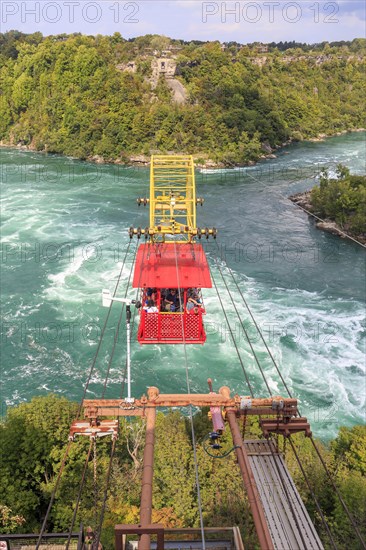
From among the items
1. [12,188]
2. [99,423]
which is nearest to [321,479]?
[99,423]

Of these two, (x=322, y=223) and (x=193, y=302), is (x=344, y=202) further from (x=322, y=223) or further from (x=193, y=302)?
(x=193, y=302)

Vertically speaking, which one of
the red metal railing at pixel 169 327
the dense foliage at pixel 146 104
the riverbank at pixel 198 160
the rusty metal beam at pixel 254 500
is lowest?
the red metal railing at pixel 169 327

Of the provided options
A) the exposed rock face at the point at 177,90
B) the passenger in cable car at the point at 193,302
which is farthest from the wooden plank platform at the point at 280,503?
the exposed rock face at the point at 177,90

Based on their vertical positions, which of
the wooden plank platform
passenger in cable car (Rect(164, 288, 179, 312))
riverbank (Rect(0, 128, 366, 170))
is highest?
riverbank (Rect(0, 128, 366, 170))

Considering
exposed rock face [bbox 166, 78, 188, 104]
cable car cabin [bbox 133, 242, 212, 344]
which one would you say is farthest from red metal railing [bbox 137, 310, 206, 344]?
exposed rock face [bbox 166, 78, 188, 104]

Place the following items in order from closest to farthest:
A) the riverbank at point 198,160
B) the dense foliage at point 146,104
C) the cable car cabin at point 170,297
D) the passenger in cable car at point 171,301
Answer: the cable car cabin at point 170,297 → the passenger in cable car at point 171,301 → the riverbank at point 198,160 → the dense foliage at point 146,104

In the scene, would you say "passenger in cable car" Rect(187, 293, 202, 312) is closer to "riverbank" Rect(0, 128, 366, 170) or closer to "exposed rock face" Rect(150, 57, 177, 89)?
"riverbank" Rect(0, 128, 366, 170)

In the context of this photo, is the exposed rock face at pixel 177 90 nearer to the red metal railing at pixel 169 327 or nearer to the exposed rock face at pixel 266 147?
the exposed rock face at pixel 266 147
